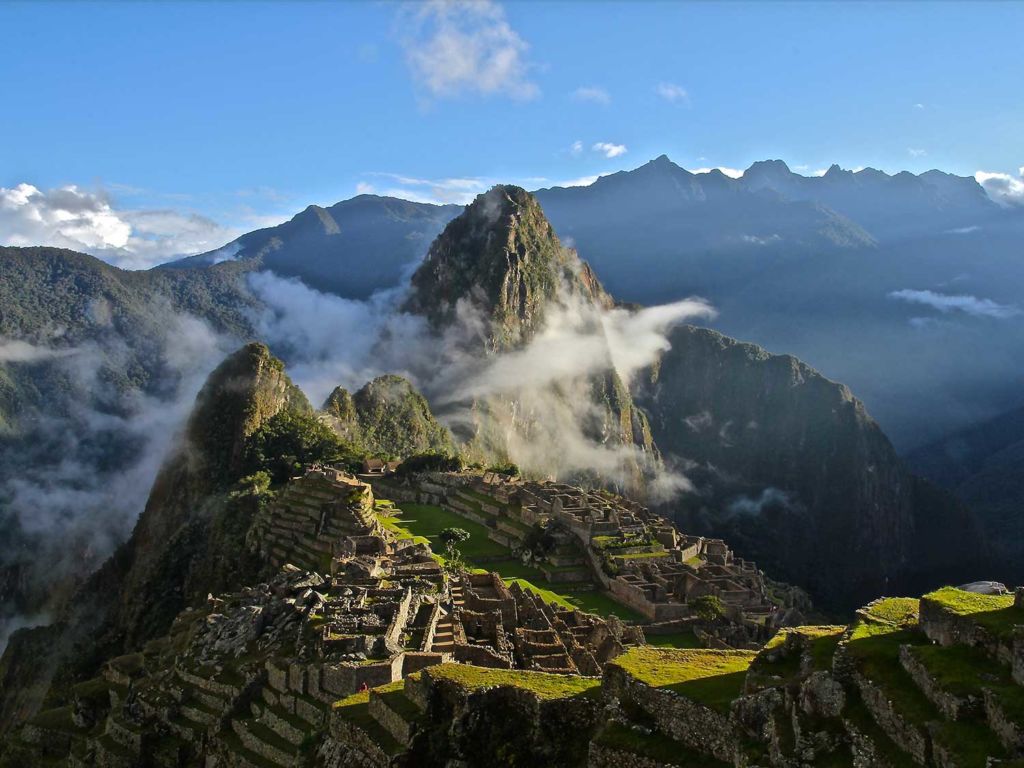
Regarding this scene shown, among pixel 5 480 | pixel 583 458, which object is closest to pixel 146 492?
pixel 5 480

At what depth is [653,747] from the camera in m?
12.3

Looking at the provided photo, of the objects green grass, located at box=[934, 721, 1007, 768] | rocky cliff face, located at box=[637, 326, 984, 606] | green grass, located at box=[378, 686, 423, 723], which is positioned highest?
green grass, located at box=[934, 721, 1007, 768]

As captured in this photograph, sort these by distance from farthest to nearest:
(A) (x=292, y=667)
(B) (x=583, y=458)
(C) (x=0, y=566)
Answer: (B) (x=583, y=458), (C) (x=0, y=566), (A) (x=292, y=667)

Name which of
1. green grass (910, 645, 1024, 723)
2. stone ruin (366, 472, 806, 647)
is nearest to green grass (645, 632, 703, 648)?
stone ruin (366, 472, 806, 647)

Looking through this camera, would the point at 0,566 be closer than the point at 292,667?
No

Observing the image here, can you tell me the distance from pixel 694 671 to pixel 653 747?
8.00 feet

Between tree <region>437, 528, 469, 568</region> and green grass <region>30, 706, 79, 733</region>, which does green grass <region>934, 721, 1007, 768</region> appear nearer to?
A: green grass <region>30, 706, 79, 733</region>

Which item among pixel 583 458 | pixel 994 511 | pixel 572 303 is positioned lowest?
pixel 994 511

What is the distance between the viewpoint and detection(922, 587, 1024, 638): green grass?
37.2 feet

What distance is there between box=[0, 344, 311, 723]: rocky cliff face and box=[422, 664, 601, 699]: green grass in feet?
127

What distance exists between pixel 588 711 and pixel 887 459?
18554 centimetres

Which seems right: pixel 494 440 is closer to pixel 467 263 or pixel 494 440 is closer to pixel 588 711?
pixel 467 263

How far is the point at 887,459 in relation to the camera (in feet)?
605

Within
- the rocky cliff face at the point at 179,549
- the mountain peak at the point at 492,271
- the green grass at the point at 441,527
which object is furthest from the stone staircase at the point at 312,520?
the mountain peak at the point at 492,271
